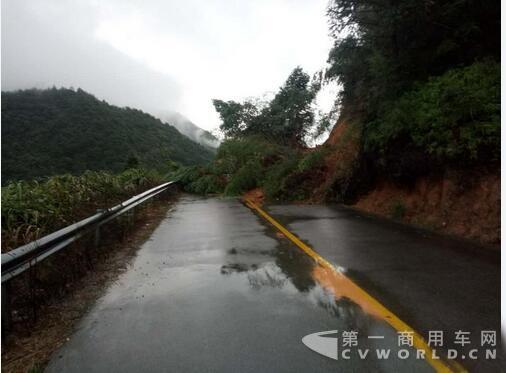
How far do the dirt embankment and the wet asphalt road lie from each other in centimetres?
112

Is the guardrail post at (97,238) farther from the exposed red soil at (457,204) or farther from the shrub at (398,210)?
the shrub at (398,210)

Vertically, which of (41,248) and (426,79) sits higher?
(426,79)

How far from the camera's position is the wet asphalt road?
3.50 metres

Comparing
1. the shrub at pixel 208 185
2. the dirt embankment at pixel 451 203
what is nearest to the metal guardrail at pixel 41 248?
the dirt embankment at pixel 451 203

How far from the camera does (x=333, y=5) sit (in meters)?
12.8

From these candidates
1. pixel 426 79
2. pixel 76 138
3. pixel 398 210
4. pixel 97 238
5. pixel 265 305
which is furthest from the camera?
pixel 76 138

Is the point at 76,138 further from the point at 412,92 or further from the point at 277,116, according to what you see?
the point at 412,92

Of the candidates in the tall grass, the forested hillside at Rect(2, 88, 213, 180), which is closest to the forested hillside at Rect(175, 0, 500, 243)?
the tall grass

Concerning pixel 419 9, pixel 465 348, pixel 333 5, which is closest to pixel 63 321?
pixel 465 348

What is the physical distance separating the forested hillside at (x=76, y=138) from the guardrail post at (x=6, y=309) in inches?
1052

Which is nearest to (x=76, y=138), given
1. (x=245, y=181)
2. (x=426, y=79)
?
(x=245, y=181)

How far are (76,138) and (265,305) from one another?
173ft

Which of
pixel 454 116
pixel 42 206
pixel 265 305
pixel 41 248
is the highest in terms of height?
pixel 454 116

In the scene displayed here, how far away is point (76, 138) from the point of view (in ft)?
171
